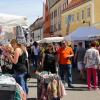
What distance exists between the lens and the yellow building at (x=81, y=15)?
5294 centimetres

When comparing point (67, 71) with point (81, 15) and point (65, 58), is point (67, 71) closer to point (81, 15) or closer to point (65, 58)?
point (65, 58)

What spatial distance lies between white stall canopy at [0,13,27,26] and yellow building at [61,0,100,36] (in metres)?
37.6

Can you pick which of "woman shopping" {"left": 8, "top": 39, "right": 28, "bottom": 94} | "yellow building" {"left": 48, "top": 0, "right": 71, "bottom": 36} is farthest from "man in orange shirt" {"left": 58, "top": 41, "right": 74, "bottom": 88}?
"yellow building" {"left": 48, "top": 0, "right": 71, "bottom": 36}

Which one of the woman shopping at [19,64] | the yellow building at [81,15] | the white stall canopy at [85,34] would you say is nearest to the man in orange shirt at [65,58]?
the woman shopping at [19,64]

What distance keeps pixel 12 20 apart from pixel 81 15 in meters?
47.9

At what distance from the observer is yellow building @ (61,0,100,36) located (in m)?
52.9

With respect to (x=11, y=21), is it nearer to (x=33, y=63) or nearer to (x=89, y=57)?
(x=89, y=57)

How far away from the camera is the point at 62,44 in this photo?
14.6 m

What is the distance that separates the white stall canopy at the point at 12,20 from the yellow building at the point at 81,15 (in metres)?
37.6

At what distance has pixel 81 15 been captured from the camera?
189 ft

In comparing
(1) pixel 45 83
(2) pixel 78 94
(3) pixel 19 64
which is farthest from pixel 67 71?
(3) pixel 19 64

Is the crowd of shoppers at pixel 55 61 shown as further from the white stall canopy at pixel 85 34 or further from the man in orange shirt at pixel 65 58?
the white stall canopy at pixel 85 34

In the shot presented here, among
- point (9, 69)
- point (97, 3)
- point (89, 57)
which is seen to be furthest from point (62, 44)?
point (97, 3)

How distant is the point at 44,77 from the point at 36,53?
1610 centimetres
